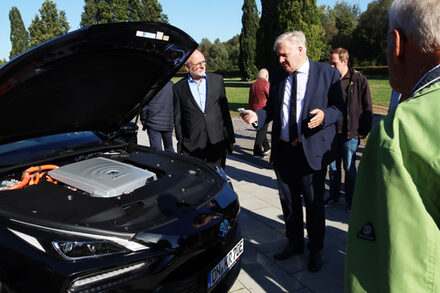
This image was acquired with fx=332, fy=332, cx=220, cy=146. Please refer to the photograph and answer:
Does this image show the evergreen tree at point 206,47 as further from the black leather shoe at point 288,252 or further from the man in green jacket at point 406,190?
the man in green jacket at point 406,190

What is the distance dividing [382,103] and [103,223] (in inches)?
645

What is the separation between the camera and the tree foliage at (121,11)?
31.6 meters

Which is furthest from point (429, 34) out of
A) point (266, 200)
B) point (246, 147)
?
point (246, 147)

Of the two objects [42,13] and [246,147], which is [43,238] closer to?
[246,147]

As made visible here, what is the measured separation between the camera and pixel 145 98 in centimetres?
310

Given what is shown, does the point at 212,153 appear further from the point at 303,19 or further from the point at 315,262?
the point at 303,19

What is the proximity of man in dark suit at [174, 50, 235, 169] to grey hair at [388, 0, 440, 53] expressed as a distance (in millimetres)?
3056

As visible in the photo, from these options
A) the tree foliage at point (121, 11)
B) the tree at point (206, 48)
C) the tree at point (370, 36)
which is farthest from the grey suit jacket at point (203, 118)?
the tree at point (206, 48)

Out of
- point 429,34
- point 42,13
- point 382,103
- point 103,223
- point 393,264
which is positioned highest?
point 42,13

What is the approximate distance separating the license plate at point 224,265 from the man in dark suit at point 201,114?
5.48 ft

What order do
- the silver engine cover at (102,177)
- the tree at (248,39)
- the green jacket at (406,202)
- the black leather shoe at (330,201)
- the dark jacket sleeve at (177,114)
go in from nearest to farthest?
the green jacket at (406,202) < the silver engine cover at (102,177) < the dark jacket sleeve at (177,114) < the black leather shoe at (330,201) < the tree at (248,39)

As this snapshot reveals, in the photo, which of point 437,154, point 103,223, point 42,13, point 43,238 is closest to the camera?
point 437,154

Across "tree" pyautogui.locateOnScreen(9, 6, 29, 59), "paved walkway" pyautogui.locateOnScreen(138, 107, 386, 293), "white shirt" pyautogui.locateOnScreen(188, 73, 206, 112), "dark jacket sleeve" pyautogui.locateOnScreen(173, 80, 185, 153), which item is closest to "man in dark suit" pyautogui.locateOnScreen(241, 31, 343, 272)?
"paved walkway" pyautogui.locateOnScreen(138, 107, 386, 293)

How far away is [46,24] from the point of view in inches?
1302
